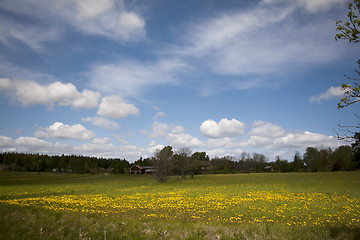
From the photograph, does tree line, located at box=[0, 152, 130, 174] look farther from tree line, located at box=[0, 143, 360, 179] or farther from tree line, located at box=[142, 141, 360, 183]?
tree line, located at box=[142, 141, 360, 183]

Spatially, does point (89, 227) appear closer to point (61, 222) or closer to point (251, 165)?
point (61, 222)

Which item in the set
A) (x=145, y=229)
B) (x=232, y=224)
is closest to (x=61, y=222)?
(x=145, y=229)

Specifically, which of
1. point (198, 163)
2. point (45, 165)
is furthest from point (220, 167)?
point (45, 165)

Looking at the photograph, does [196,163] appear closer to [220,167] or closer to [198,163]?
[198,163]

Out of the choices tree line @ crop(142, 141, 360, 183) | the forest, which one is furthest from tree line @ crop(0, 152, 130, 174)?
tree line @ crop(142, 141, 360, 183)

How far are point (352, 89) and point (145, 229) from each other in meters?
10.8

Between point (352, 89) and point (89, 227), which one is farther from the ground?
point (352, 89)

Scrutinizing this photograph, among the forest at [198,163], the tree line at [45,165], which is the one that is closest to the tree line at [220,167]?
the forest at [198,163]

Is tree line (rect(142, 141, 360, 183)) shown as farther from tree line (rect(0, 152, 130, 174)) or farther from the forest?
tree line (rect(0, 152, 130, 174))

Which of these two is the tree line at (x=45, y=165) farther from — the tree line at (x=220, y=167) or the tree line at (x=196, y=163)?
the tree line at (x=220, y=167)

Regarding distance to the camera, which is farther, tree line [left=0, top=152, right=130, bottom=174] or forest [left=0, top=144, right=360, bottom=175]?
tree line [left=0, top=152, right=130, bottom=174]

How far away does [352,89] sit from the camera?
7.25 m

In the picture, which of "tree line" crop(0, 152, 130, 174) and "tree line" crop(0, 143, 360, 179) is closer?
"tree line" crop(0, 143, 360, 179)

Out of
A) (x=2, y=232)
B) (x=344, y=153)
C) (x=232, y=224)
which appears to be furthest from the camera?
(x=344, y=153)
